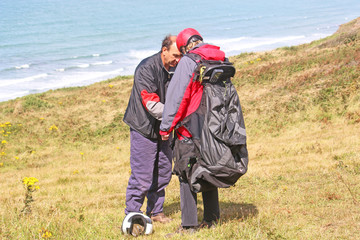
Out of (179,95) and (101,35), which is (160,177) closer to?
(179,95)

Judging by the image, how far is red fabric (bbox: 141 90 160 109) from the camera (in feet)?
16.5

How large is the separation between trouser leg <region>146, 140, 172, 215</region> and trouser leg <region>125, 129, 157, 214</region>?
234 millimetres

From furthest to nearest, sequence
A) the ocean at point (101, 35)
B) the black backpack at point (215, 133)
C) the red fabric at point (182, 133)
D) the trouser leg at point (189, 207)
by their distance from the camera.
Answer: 1. the ocean at point (101, 35)
2. the trouser leg at point (189, 207)
3. the red fabric at point (182, 133)
4. the black backpack at point (215, 133)

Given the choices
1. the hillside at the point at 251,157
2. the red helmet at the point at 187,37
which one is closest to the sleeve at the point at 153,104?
the red helmet at the point at 187,37

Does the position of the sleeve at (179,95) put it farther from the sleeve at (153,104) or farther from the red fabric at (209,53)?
the sleeve at (153,104)

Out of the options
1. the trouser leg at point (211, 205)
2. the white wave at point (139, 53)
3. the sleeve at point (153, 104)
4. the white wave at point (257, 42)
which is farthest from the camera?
the white wave at point (139, 53)

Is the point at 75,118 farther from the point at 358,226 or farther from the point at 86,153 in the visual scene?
the point at 358,226

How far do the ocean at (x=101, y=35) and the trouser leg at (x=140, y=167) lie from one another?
1303 inches

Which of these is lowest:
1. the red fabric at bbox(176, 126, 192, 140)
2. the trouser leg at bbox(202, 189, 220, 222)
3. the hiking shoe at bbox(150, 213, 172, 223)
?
the hiking shoe at bbox(150, 213, 172, 223)

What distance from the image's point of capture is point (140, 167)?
210 inches

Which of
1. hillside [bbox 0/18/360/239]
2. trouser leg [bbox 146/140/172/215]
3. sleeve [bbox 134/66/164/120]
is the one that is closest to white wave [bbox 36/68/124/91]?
hillside [bbox 0/18/360/239]

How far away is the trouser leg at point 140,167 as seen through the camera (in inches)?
209

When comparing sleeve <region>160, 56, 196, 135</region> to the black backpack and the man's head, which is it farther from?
the man's head

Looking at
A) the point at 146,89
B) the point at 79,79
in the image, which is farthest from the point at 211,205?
the point at 79,79
